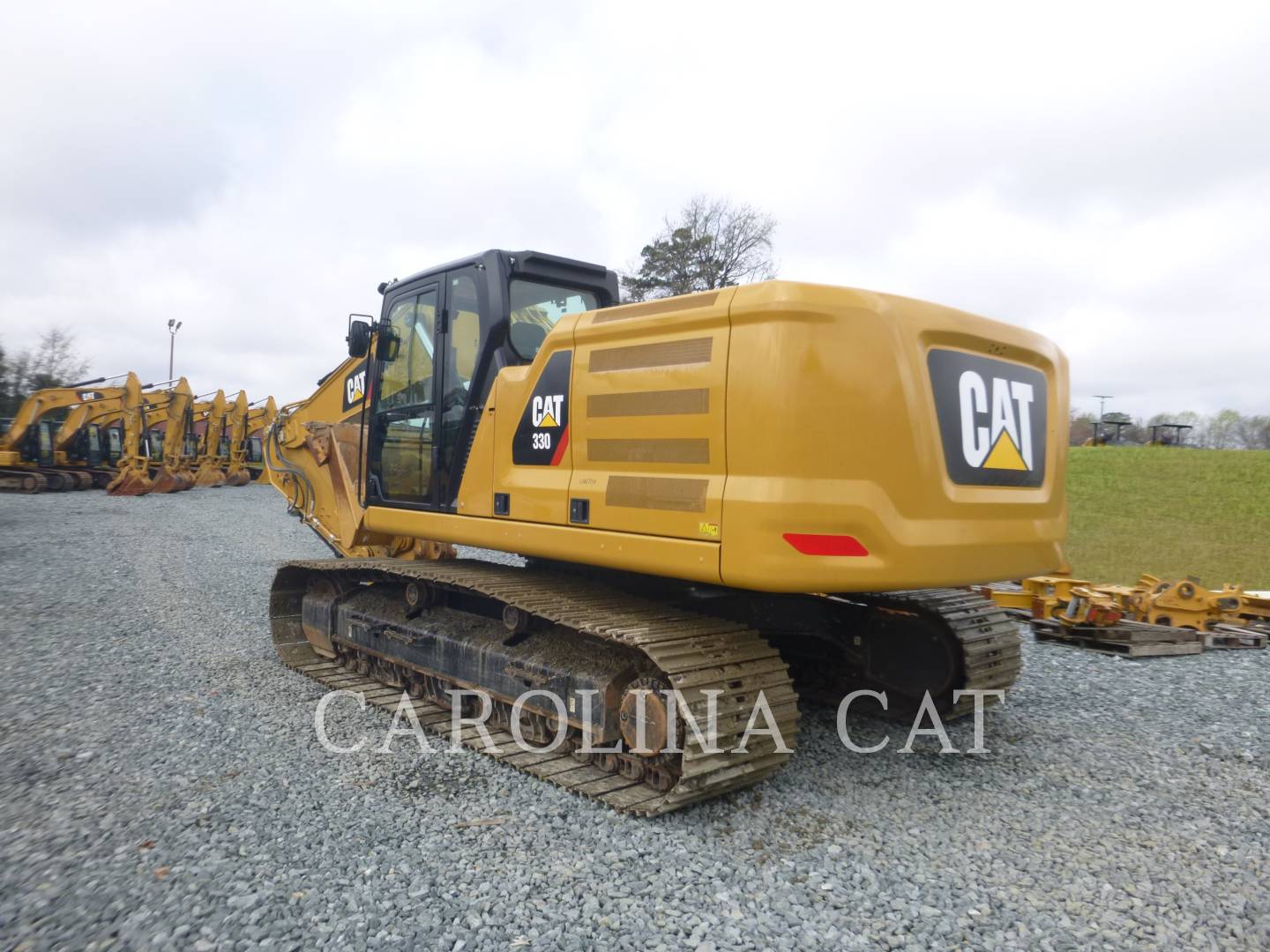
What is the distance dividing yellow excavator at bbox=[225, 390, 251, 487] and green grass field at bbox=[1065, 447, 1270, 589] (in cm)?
2270

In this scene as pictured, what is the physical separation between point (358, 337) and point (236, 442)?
2274 cm

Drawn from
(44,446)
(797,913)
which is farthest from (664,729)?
(44,446)

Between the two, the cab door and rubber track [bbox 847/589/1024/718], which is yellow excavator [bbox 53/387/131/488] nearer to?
the cab door

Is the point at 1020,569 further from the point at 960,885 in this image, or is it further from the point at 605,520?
the point at 605,520

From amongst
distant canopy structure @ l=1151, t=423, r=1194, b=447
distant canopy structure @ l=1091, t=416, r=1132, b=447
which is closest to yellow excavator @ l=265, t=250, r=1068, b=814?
distant canopy structure @ l=1151, t=423, r=1194, b=447

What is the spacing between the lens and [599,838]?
330cm

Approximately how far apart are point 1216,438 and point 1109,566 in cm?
3554

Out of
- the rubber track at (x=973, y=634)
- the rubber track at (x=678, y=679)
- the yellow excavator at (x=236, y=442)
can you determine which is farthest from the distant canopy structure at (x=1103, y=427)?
the yellow excavator at (x=236, y=442)

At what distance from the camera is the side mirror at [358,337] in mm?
5500

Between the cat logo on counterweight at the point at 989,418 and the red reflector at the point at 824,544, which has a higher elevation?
the cat logo on counterweight at the point at 989,418

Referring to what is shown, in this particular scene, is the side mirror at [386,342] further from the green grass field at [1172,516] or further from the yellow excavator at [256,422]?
the yellow excavator at [256,422]

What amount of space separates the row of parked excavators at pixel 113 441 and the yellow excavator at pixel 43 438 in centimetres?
2

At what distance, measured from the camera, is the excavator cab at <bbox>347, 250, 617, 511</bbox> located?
4.78 m

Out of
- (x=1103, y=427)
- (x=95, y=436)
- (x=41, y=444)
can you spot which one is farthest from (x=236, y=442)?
(x=1103, y=427)
